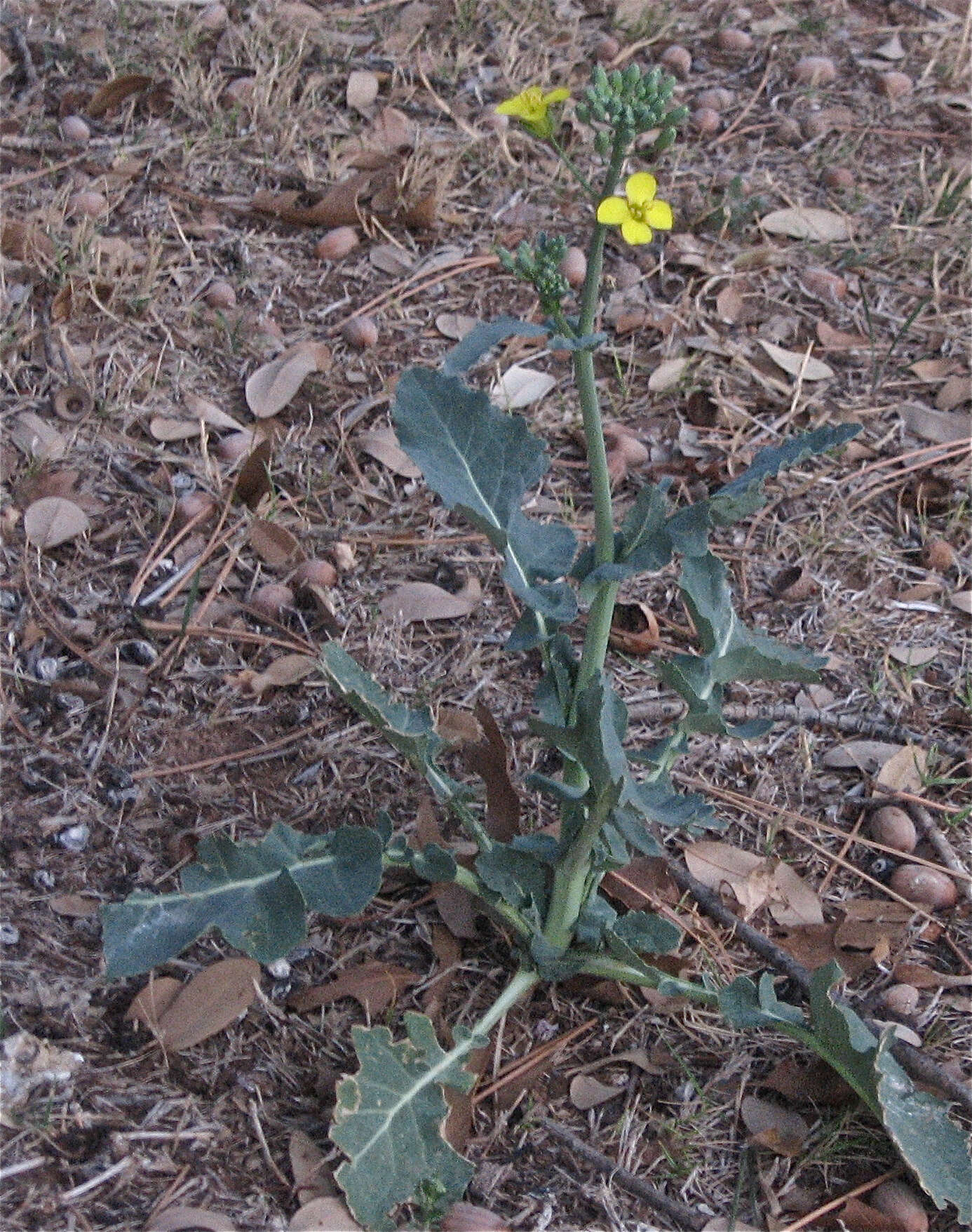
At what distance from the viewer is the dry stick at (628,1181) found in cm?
159

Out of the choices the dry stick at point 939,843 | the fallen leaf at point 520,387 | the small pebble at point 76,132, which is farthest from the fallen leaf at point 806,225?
the small pebble at point 76,132

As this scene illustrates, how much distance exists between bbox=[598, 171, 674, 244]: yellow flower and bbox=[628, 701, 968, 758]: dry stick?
0.94m

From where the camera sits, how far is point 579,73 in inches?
126

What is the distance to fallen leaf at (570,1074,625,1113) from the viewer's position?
5.55ft

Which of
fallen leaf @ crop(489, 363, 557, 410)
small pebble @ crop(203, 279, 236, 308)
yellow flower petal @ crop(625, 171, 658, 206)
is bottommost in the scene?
fallen leaf @ crop(489, 363, 557, 410)

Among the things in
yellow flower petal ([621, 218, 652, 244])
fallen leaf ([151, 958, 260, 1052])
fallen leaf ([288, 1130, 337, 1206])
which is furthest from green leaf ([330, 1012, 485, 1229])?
yellow flower petal ([621, 218, 652, 244])

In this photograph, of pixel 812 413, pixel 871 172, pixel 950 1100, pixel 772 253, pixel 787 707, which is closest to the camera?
pixel 950 1100

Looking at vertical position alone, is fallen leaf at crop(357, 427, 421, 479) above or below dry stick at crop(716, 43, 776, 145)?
below

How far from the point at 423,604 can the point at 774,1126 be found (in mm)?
1030

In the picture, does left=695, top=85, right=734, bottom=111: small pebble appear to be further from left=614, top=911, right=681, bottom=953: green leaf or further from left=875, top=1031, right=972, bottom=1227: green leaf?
left=875, top=1031, right=972, bottom=1227: green leaf

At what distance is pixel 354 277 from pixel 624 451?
756mm

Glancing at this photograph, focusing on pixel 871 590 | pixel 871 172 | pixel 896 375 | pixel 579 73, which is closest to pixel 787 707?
pixel 871 590

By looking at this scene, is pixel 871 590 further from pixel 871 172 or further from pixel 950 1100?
pixel 871 172

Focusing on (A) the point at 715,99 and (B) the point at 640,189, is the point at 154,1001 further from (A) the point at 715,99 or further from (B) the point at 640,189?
(A) the point at 715,99
